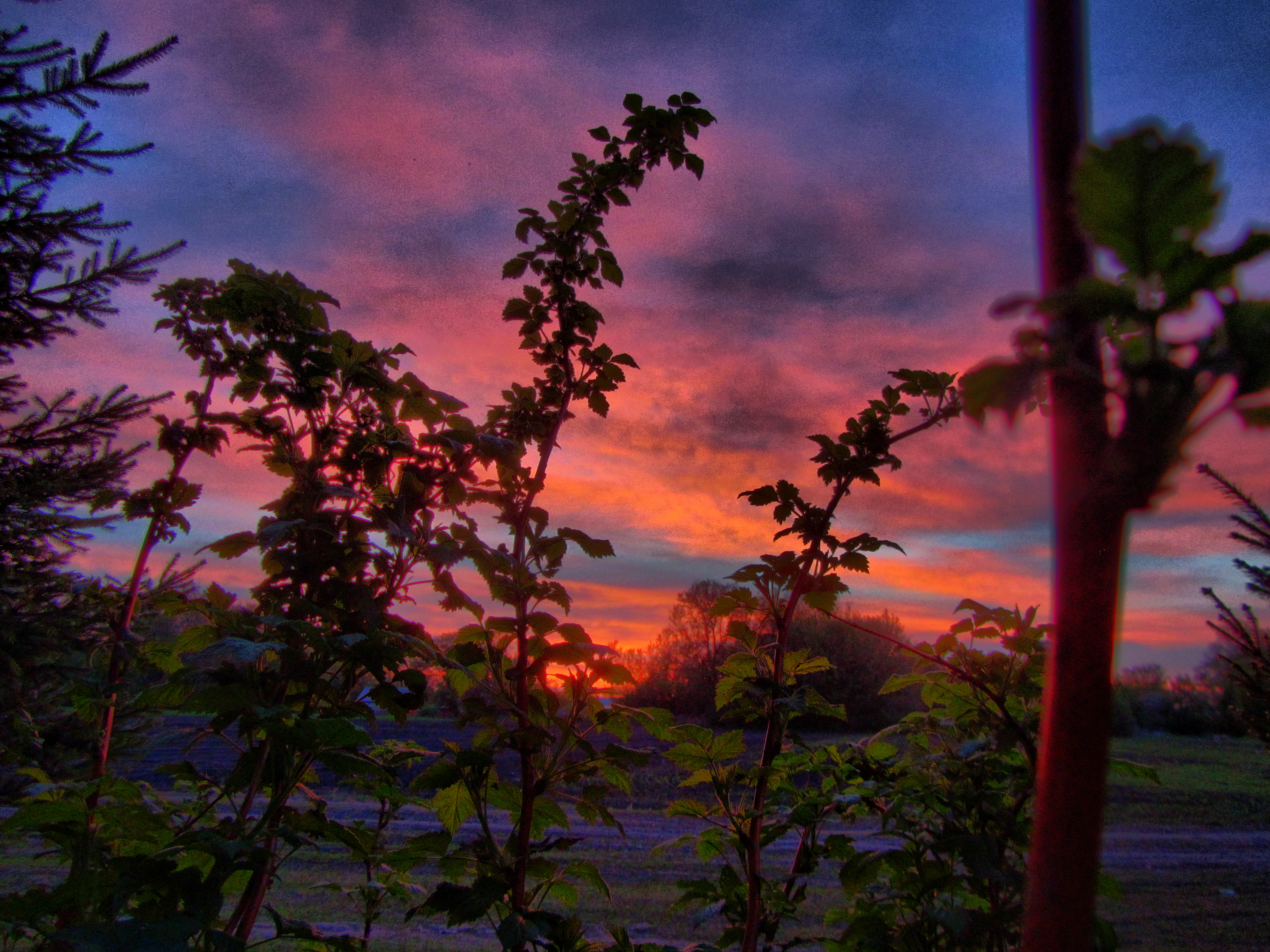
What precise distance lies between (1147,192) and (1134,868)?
5.49 metres

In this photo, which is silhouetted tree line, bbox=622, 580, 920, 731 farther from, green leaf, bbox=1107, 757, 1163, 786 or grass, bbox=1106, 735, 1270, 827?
grass, bbox=1106, 735, 1270, 827

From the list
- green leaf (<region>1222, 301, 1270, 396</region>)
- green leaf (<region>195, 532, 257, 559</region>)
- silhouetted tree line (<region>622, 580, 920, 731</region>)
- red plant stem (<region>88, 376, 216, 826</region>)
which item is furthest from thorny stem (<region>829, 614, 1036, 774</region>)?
red plant stem (<region>88, 376, 216, 826</region>)

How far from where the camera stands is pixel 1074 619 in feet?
1.13

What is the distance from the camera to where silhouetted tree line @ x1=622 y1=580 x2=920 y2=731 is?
142 inches

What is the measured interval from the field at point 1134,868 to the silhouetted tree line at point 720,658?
35.5 inches

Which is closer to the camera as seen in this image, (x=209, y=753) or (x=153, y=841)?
(x=153, y=841)

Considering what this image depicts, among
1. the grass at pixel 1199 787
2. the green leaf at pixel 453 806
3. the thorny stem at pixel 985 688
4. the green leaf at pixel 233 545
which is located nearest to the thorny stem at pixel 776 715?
the thorny stem at pixel 985 688

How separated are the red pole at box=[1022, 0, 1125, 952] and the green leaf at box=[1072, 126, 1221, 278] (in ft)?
0.05

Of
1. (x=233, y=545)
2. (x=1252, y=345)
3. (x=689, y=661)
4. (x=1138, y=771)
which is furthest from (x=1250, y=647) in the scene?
(x=689, y=661)

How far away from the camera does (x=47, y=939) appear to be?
5.30ft

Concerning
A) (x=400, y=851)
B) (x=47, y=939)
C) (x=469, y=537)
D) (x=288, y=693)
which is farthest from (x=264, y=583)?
(x=47, y=939)

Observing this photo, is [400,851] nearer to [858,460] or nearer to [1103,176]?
[858,460]

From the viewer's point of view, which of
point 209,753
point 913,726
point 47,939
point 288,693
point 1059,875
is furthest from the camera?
point 209,753

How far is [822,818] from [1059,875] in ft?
5.38
